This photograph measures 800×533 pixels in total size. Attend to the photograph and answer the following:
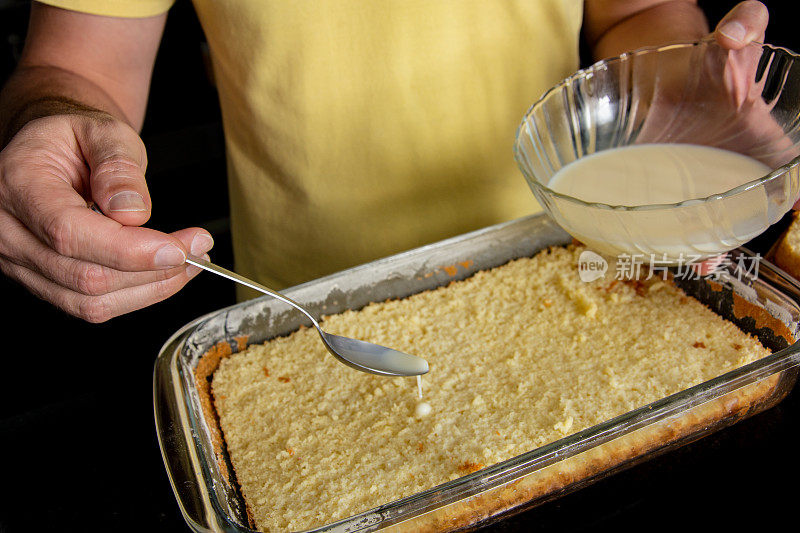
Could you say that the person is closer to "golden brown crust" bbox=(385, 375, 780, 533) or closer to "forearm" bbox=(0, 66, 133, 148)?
"forearm" bbox=(0, 66, 133, 148)

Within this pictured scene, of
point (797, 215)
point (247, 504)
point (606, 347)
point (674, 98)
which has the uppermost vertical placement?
point (674, 98)

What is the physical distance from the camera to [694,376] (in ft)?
2.61

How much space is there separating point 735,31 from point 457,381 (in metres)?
0.56

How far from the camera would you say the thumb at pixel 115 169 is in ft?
2.15

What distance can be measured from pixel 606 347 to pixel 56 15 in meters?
0.93

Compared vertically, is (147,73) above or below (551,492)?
above

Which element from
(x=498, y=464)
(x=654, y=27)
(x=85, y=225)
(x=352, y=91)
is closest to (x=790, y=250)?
(x=654, y=27)

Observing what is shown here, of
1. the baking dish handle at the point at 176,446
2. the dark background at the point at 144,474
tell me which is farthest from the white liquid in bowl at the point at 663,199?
the baking dish handle at the point at 176,446

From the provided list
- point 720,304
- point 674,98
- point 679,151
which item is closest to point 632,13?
point 674,98

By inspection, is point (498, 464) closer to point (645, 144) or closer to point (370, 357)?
point (370, 357)

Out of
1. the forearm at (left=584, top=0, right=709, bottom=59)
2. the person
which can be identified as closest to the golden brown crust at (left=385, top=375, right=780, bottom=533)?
the person

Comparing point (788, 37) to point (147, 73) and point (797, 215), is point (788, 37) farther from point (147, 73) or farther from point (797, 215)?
point (147, 73)

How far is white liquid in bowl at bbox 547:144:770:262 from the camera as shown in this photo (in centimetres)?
73

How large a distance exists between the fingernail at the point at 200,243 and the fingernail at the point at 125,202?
7cm
